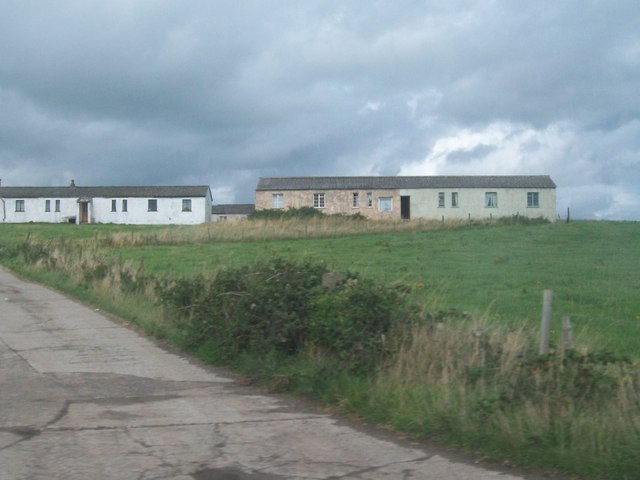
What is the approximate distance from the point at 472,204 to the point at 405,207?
19.0 ft

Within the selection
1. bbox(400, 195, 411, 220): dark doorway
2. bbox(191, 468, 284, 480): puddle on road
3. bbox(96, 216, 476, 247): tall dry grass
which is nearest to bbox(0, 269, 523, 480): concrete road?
bbox(191, 468, 284, 480): puddle on road

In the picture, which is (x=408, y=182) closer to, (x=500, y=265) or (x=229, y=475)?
(x=500, y=265)

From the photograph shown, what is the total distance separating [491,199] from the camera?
67.0 meters

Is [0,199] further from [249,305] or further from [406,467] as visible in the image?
[406,467]

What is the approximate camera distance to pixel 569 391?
298 inches

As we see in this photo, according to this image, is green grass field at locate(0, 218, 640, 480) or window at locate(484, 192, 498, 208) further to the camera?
window at locate(484, 192, 498, 208)

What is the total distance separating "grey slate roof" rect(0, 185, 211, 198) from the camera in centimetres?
7675

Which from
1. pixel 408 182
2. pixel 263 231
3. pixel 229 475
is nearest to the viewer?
pixel 229 475

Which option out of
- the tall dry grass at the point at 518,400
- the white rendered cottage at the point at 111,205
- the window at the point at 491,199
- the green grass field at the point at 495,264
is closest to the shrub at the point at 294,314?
the tall dry grass at the point at 518,400

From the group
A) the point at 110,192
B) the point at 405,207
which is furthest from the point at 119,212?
the point at 405,207

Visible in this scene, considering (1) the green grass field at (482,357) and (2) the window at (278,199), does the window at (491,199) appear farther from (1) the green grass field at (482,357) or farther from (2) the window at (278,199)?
(1) the green grass field at (482,357)

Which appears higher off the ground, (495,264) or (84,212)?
(84,212)

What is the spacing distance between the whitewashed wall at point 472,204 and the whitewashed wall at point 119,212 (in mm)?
21857

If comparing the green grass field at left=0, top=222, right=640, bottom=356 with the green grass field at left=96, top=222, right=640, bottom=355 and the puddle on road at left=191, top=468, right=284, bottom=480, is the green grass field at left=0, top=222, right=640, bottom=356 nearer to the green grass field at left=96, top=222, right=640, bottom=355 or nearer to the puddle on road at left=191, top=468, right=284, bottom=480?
the green grass field at left=96, top=222, right=640, bottom=355
